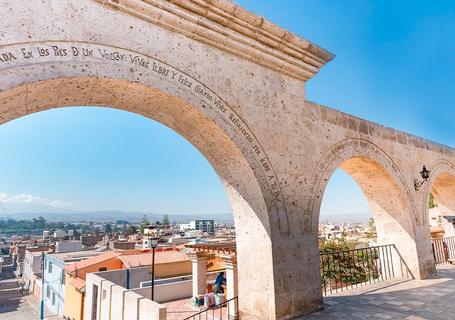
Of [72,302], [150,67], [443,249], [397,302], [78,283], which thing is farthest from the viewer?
[72,302]

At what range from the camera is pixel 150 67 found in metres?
3.05

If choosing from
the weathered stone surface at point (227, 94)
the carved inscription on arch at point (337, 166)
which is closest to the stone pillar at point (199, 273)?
the weathered stone surface at point (227, 94)

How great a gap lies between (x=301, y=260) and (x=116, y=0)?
3909 mm

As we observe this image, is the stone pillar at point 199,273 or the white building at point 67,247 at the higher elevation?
the stone pillar at point 199,273

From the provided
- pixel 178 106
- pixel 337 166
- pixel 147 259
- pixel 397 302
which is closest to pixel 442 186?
pixel 397 302

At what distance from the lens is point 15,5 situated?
2.40 meters

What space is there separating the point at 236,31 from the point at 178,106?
4.64 feet

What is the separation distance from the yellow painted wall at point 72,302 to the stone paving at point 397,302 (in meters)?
13.7

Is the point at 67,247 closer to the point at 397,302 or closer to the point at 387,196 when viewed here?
the point at 387,196

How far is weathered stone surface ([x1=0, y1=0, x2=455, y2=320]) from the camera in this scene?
100 inches

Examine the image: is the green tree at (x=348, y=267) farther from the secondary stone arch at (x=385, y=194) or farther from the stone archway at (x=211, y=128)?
the stone archway at (x=211, y=128)

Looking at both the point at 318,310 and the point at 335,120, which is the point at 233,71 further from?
the point at 318,310

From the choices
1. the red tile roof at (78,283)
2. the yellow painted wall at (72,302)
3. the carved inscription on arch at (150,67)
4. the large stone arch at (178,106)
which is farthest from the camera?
the yellow painted wall at (72,302)

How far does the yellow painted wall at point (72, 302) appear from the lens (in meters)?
14.4
